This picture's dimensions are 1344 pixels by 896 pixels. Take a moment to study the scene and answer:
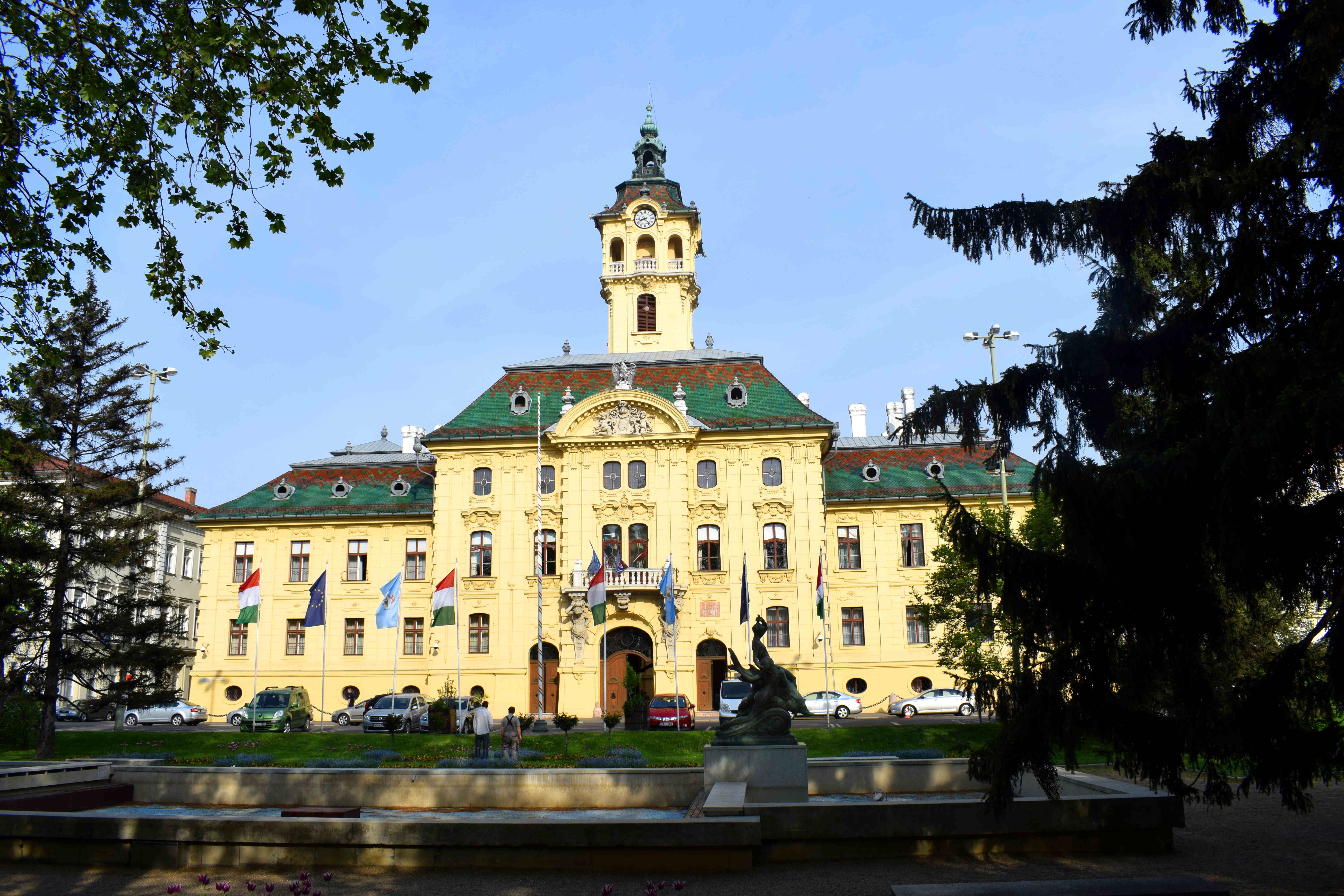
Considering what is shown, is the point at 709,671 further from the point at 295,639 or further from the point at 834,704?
the point at 295,639

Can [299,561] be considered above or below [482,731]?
above

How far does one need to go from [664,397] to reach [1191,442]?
39.2 meters

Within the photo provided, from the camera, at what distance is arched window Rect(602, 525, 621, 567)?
4519 centimetres

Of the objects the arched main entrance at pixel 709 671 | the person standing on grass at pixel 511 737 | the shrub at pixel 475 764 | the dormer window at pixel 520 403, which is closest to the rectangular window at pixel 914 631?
the arched main entrance at pixel 709 671

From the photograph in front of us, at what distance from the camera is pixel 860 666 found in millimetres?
45469

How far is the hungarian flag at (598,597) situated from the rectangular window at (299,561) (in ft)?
66.2

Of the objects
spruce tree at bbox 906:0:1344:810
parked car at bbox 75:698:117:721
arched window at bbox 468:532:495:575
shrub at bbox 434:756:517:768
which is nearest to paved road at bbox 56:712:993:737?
parked car at bbox 75:698:117:721

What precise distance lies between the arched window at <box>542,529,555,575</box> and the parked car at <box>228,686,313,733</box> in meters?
11.1

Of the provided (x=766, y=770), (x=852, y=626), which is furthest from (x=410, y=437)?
(x=766, y=770)

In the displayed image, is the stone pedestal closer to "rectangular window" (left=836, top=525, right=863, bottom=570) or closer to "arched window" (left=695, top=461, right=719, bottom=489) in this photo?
"arched window" (left=695, top=461, right=719, bottom=489)

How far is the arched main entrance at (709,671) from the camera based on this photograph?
4384 cm

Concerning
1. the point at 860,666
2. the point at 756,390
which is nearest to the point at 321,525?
the point at 756,390

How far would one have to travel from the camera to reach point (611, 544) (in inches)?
1788

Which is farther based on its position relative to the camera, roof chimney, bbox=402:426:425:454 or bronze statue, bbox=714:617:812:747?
roof chimney, bbox=402:426:425:454
